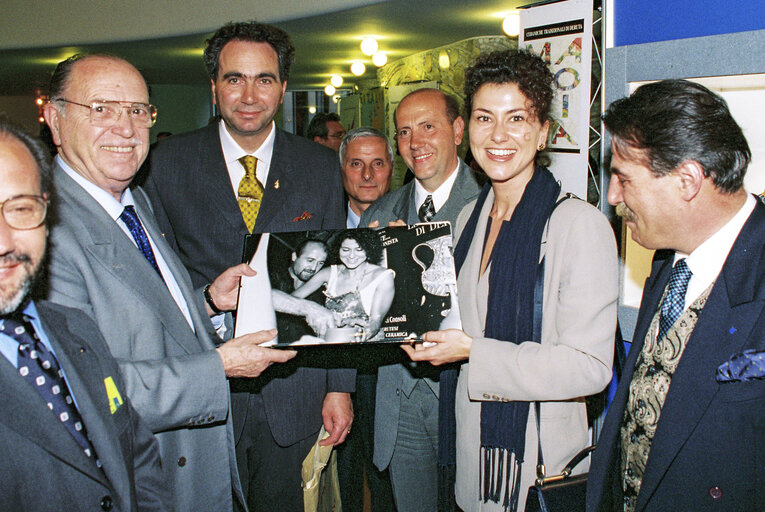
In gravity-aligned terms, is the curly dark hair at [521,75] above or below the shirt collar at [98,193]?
above

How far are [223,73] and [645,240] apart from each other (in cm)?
195

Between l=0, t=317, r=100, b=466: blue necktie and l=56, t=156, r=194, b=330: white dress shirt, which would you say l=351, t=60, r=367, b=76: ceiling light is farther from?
l=0, t=317, r=100, b=466: blue necktie

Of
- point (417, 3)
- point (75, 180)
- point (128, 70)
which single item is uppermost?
point (417, 3)

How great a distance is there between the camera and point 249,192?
2.65m

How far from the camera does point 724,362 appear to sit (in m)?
1.43

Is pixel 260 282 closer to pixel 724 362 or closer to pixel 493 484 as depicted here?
pixel 493 484

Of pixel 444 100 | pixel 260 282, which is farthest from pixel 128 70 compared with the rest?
pixel 444 100

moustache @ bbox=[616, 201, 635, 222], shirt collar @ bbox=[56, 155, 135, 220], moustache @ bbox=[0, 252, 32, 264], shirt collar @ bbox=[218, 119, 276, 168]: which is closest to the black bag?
moustache @ bbox=[616, 201, 635, 222]

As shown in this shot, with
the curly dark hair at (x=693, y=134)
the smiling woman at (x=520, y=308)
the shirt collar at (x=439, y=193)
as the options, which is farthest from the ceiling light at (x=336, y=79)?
the curly dark hair at (x=693, y=134)

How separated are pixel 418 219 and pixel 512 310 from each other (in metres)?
1.00

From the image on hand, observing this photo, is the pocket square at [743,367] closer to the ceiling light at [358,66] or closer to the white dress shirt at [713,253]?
the white dress shirt at [713,253]

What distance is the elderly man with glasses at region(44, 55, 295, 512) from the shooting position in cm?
183

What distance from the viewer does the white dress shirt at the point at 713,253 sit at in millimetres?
1536

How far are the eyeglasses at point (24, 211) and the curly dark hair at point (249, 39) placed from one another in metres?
1.63
